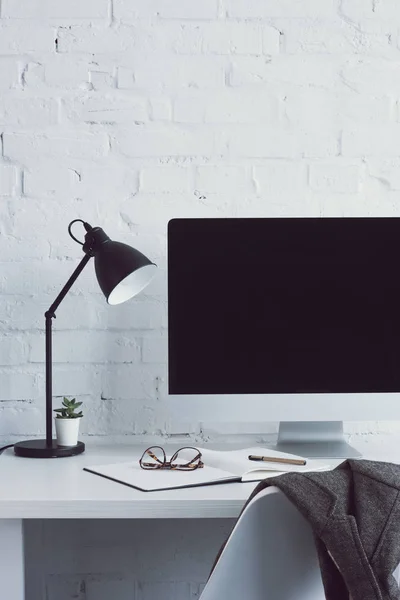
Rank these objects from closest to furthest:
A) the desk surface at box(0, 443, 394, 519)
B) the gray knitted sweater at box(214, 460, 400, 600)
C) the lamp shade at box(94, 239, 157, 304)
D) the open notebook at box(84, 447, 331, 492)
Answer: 1. the gray knitted sweater at box(214, 460, 400, 600)
2. the desk surface at box(0, 443, 394, 519)
3. the open notebook at box(84, 447, 331, 492)
4. the lamp shade at box(94, 239, 157, 304)

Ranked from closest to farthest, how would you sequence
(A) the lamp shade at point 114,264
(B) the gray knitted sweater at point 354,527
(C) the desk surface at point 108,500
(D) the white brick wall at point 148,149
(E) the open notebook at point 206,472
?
1. (B) the gray knitted sweater at point 354,527
2. (C) the desk surface at point 108,500
3. (E) the open notebook at point 206,472
4. (A) the lamp shade at point 114,264
5. (D) the white brick wall at point 148,149

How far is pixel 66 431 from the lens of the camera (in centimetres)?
178

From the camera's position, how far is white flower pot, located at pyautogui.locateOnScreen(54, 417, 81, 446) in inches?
70.1

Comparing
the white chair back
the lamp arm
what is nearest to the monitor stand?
the lamp arm

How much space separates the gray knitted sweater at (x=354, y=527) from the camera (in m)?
0.93

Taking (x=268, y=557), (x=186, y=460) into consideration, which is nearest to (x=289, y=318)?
(x=186, y=460)

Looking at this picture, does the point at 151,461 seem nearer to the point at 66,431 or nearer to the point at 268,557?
the point at 66,431

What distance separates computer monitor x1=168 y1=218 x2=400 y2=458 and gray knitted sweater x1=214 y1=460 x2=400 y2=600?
75 cm

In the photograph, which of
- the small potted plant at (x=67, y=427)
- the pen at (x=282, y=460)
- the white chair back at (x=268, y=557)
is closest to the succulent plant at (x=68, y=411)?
the small potted plant at (x=67, y=427)

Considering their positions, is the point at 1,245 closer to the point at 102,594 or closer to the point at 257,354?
the point at 257,354

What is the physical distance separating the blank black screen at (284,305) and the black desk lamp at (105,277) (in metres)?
0.10

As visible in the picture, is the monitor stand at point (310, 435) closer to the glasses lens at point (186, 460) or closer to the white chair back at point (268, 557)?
the glasses lens at point (186, 460)

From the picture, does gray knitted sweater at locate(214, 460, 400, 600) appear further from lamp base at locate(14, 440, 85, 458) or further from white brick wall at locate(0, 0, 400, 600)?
white brick wall at locate(0, 0, 400, 600)

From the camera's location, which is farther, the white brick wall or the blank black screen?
the white brick wall
